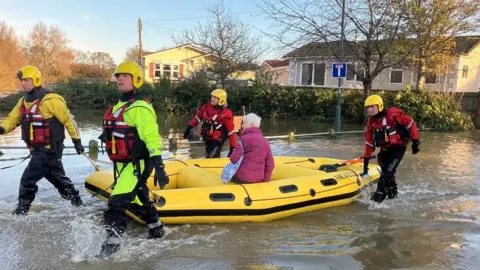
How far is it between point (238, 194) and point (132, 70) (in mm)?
2066

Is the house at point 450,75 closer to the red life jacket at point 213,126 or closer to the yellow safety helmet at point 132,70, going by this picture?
the red life jacket at point 213,126

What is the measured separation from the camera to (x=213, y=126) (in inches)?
303

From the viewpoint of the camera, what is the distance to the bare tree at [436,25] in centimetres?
1669

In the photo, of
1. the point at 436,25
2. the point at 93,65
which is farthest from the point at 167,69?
the point at 436,25

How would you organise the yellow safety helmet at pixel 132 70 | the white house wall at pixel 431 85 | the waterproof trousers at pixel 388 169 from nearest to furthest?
the yellow safety helmet at pixel 132 70 < the waterproof trousers at pixel 388 169 < the white house wall at pixel 431 85

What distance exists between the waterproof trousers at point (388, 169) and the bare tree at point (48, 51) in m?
41.8

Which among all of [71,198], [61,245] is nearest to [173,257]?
[61,245]

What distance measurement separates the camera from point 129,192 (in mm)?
4277

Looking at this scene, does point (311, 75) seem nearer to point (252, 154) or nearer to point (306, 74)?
point (306, 74)

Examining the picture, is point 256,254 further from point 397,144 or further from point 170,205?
point 397,144

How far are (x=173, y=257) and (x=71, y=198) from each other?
228 cm

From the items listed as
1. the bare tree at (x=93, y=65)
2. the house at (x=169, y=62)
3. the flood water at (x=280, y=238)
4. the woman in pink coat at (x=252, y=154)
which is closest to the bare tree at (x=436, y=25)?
the flood water at (x=280, y=238)

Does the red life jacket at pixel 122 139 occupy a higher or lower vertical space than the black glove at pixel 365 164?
higher

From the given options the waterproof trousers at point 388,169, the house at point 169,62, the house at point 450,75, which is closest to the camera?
the waterproof trousers at point 388,169
